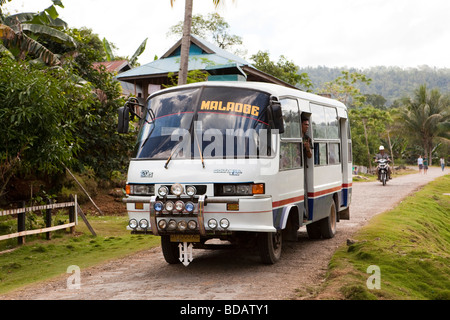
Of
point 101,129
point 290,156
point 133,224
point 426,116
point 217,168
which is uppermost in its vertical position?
point 426,116

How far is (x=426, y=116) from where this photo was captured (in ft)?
197

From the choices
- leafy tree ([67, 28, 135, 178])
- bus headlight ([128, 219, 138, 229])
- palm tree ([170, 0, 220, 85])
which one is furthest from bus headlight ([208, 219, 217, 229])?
leafy tree ([67, 28, 135, 178])

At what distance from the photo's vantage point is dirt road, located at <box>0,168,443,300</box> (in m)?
6.87

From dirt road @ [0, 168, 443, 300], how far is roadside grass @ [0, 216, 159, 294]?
2.00ft

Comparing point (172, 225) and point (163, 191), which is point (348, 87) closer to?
point (163, 191)

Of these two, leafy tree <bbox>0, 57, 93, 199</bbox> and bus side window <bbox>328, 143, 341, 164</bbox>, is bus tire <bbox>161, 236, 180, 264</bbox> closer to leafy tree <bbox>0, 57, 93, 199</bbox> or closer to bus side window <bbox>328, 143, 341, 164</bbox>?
A: leafy tree <bbox>0, 57, 93, 199</bbox>

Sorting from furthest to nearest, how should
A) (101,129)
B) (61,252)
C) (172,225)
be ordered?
1. (101,129)
2. (61,252)
3. (172,225)

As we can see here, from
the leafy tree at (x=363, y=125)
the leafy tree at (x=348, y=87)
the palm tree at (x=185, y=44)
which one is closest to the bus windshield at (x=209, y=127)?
the palm tree at (x=185, y=44)

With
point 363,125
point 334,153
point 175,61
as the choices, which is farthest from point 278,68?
point 334,153

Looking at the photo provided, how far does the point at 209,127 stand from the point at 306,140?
2607 mm

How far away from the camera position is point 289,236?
369 inches

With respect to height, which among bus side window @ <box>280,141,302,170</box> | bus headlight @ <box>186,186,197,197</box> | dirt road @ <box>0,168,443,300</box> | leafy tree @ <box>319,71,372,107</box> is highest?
leafy tree @ <box>319,71,372,107</box>

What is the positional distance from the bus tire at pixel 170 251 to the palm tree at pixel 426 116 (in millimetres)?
54988

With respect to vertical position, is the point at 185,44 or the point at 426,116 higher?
the point at 426,116
